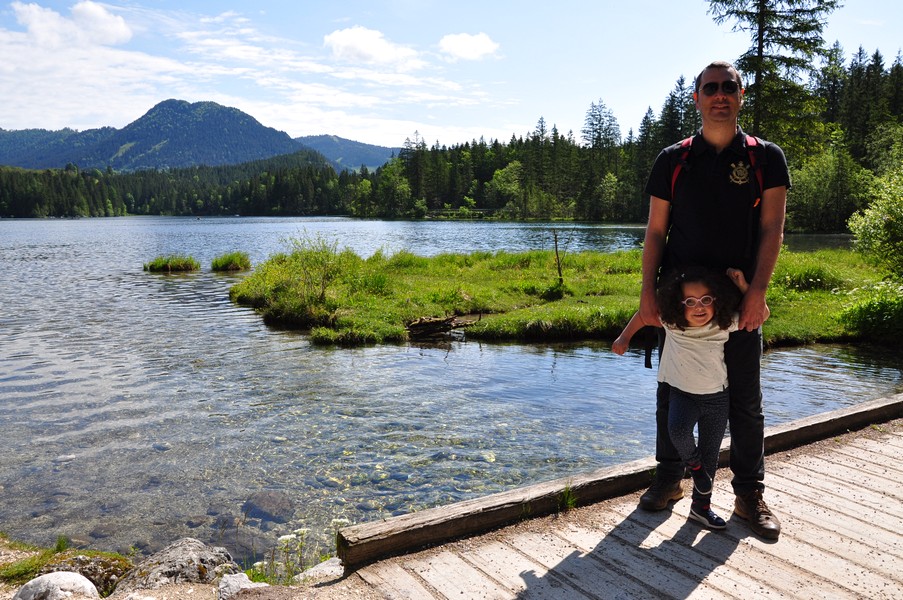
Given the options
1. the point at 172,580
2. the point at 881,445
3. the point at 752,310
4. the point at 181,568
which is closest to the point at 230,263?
the point at 181,568

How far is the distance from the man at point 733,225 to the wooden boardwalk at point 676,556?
322 mm

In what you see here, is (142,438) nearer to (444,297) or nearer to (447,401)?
(447,401)

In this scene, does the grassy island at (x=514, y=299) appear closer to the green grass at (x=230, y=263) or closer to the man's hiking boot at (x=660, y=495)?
the green grass at (x=230, y=263)

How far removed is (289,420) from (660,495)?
28.4ft

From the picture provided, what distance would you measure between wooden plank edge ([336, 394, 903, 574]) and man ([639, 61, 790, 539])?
945 millimetres

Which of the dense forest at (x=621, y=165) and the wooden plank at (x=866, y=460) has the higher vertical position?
the dense forest at (x=621, y=165)

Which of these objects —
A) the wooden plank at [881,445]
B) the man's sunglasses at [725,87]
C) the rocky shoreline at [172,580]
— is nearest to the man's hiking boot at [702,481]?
the rocky shoreline at [172,580]

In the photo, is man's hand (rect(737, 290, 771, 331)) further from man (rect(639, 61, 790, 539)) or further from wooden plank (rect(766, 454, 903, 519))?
wooden plank (rect(766, 454, 903, 519))

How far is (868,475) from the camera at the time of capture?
5094 mm

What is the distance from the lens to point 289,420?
37.9 feet

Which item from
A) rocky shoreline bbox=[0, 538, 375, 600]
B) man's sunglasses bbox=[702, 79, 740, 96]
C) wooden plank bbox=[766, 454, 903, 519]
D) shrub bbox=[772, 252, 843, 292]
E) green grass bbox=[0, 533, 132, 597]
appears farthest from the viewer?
shrub bbox=[772, 252, 843, 292]

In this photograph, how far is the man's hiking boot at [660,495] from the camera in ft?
14.3

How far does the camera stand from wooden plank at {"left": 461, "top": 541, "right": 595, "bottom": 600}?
3359mm

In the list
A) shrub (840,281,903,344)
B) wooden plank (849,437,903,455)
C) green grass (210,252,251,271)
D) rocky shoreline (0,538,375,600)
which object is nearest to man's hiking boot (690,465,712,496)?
rocky shoreline (0,538,375,600)
